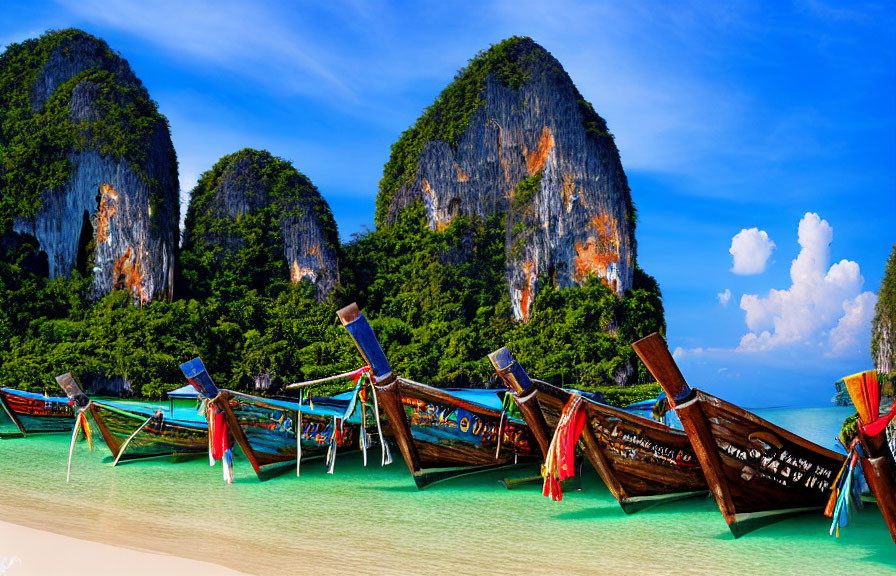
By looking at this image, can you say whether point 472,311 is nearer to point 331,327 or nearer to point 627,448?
point 331,327

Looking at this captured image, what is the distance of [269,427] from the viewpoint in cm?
872

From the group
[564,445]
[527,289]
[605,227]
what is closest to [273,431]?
[564,445]

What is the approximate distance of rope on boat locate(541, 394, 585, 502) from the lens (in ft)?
19.2

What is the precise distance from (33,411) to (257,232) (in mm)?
15812

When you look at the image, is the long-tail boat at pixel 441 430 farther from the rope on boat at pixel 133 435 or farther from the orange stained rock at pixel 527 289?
the orange stained rock at pixel 527 289

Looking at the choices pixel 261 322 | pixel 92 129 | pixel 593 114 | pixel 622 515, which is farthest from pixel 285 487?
pixel 593 114

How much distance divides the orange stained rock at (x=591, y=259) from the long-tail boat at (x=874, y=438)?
2309cm

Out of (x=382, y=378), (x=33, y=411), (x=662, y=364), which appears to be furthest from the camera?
(x=33, y=411)

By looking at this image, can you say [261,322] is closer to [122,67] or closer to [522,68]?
[122,67]

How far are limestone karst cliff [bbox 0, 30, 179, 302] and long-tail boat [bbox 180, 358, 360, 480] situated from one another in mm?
18462

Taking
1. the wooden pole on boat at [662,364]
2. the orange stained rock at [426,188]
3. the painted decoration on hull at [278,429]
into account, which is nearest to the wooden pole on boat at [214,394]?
the painted decoration on hull at [278,429]

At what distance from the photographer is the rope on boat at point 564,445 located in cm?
585

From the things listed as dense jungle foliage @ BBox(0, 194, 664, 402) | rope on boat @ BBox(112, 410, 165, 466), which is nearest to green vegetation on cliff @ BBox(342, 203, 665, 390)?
dense jungle foliage @ BBox(0, 194, 664, 402)

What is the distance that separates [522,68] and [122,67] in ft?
53.9
